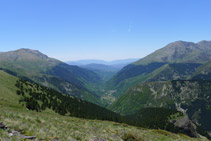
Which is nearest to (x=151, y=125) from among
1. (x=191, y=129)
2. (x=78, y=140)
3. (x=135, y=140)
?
(x=191, y=129)

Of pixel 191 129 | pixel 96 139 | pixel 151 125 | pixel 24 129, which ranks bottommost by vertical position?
pixel 151 125

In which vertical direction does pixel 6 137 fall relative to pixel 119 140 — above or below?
above

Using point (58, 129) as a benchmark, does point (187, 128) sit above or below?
below

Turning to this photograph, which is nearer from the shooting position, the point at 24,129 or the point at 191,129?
the point at 24,129

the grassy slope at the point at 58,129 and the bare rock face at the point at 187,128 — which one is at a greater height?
the grassy slope at the point at 58,129

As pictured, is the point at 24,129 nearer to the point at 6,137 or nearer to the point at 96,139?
the point at 6,137

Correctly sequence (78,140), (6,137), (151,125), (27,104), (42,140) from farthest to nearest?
(151,125) < (27,104) < (78,140) < (42,140) < (6,137)

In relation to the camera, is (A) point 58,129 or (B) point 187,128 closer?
(A) point 58,129

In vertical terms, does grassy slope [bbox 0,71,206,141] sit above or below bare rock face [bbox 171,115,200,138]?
above

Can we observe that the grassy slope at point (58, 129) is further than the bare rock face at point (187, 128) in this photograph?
No

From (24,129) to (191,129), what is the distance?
570 ft

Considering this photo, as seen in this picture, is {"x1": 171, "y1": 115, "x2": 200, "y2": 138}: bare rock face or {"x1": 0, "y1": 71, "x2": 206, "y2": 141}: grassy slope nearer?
{"x1": 0, "y1": 71, "x2": 206, "y2": 141}: grassy slope

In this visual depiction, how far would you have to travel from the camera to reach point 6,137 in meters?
15.5

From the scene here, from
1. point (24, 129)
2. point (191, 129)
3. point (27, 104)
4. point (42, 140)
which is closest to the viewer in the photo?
point (42, 140)
